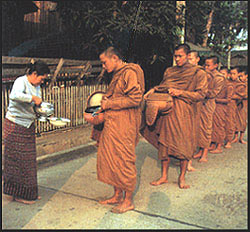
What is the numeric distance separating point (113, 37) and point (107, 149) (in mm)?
4515

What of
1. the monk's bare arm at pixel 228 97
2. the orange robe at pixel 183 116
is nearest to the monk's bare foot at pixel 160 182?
the orange robe at pixel 183 116

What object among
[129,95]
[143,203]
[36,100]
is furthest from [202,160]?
[36,100]

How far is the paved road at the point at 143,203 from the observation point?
3.31 metres

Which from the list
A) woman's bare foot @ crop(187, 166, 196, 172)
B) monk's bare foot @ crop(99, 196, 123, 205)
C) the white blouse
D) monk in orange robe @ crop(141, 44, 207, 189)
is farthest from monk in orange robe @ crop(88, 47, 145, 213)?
woman's bare foot @ crop(187, 166, 196, 172)

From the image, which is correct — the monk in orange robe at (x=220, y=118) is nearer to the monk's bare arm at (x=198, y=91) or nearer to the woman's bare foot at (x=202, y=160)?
the woman's bare foot at (x=202, y=160)

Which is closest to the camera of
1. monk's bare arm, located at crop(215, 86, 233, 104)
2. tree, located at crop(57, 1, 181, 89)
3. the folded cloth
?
the folded cloth

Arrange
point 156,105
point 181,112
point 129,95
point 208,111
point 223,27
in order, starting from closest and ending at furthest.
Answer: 1. point 129,95
2. point 156,105
3. point 181,112
4. point 208,111
5. point 223,27

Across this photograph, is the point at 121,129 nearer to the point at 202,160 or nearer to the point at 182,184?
the point at 182,184

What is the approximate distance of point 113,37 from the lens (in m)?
7.50

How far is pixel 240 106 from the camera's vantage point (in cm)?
800

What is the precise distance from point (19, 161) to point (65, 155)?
7.07ft

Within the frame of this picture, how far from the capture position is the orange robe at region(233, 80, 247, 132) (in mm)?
7426

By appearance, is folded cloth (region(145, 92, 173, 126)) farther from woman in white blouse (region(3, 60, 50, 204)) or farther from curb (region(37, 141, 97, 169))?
curb (region(37, 141, 97, 169))

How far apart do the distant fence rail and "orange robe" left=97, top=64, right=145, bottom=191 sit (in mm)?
2446
